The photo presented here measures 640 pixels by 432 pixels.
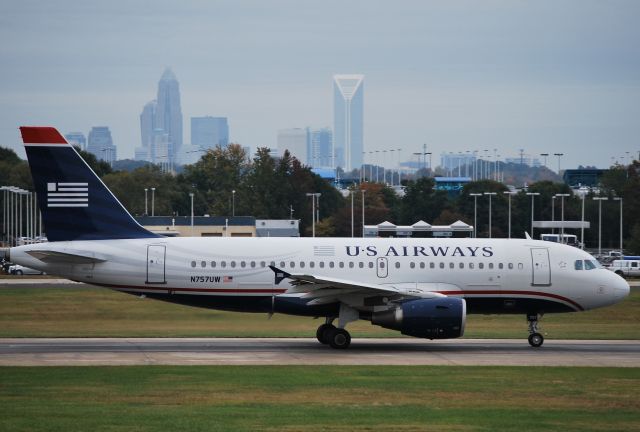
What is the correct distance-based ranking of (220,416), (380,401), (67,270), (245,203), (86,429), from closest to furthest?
(86,429) → (220,416) → (380,401) → (67,270) → (245,203)

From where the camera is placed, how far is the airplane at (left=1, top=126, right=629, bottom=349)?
33500 mm

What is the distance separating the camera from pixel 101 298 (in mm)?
51688

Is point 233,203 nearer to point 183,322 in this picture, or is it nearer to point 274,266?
point 183,322

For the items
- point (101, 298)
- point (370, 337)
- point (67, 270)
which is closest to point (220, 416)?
point (67, 270)

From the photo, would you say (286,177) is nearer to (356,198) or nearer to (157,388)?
(356,198)

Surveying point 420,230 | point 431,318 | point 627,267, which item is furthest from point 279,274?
point 627,267

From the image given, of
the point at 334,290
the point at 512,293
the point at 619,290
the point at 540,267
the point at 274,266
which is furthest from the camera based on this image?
the point at 619,290

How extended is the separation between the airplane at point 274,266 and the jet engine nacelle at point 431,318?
0.81 meters

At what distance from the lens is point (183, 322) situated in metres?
43.4

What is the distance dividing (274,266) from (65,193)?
6.61m

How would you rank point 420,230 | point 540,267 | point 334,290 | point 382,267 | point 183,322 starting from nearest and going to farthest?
point 334,290, point 382,267, point 540,267, point 183,322, point 420,230

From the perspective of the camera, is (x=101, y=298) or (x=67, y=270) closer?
(x=67, y=270)

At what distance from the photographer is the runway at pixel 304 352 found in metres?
29.8

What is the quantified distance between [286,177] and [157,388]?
103486 millimetres
